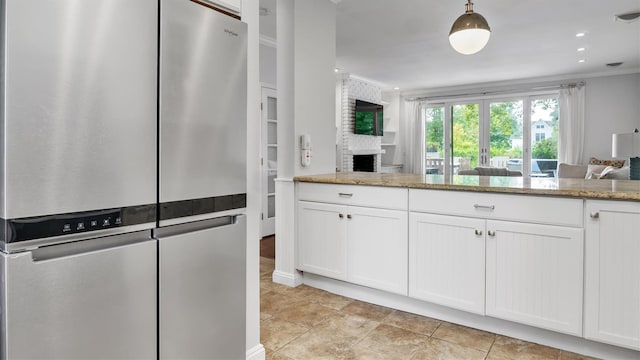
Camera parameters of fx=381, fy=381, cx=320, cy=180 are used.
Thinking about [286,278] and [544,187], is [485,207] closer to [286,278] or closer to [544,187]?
[544,187]

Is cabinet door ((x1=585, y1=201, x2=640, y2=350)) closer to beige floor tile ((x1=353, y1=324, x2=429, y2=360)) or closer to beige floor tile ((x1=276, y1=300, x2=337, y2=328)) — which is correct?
beige floor tile ((x1=353, y1=324, x2=429, y2=360))

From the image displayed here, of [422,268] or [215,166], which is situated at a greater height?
[215,166]

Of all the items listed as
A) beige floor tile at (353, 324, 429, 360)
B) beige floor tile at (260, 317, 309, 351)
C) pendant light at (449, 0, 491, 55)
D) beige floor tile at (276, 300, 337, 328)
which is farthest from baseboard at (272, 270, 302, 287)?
pendant light at (449, 0, 491, 55)

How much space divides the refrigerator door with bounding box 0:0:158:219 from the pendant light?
2.20m

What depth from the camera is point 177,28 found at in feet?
4.22

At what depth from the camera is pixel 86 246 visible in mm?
1096

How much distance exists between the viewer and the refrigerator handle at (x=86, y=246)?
101cm

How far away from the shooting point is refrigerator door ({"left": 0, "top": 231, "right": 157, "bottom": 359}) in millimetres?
953

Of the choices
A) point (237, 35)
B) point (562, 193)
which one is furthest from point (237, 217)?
point (562, 193)

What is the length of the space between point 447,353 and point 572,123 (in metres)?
6.91

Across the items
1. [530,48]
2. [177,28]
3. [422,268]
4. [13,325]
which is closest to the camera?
[13,325]

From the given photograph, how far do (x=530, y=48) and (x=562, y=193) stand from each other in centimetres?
426

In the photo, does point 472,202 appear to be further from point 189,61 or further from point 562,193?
point 189,61

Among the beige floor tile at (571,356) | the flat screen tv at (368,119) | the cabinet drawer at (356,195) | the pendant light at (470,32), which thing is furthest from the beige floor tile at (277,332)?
the flat screen tv at (368,119)
